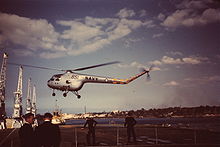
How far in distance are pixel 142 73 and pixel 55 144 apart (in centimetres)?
3679

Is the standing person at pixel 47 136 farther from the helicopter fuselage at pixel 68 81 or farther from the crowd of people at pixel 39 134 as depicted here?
the helicopter fuselage at pixel 68 81

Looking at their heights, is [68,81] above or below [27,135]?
above

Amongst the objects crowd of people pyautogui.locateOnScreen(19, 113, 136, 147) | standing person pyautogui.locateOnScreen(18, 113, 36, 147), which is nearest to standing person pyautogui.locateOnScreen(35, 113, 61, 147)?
crowd of people pyautogui.locateOnScreen(19, 113, 136, 147)

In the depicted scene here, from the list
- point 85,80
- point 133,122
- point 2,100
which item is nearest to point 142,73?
point 85,80

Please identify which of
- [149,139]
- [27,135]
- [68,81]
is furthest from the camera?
[68,81]

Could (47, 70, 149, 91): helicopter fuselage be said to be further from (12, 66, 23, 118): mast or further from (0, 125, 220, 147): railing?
(12, 66, 23, 118): mast

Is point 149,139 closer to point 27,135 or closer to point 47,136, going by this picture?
point 47,136

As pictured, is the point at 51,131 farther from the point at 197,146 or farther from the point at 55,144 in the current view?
the point at 197,146

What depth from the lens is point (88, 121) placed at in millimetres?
17469

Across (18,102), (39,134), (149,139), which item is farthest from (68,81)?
(18,102)

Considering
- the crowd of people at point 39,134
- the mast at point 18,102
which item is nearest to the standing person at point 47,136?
the crowd of people at point 39,134

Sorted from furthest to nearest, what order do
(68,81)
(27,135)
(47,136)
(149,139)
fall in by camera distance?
(68,81), (149,139), (47,136), (27,135)

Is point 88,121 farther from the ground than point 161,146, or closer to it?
farther from the ground

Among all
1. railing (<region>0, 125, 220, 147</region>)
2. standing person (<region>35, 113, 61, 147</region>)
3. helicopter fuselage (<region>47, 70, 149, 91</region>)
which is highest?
helicopter fuselage (<region>47, 70, 149, 91</region>)
